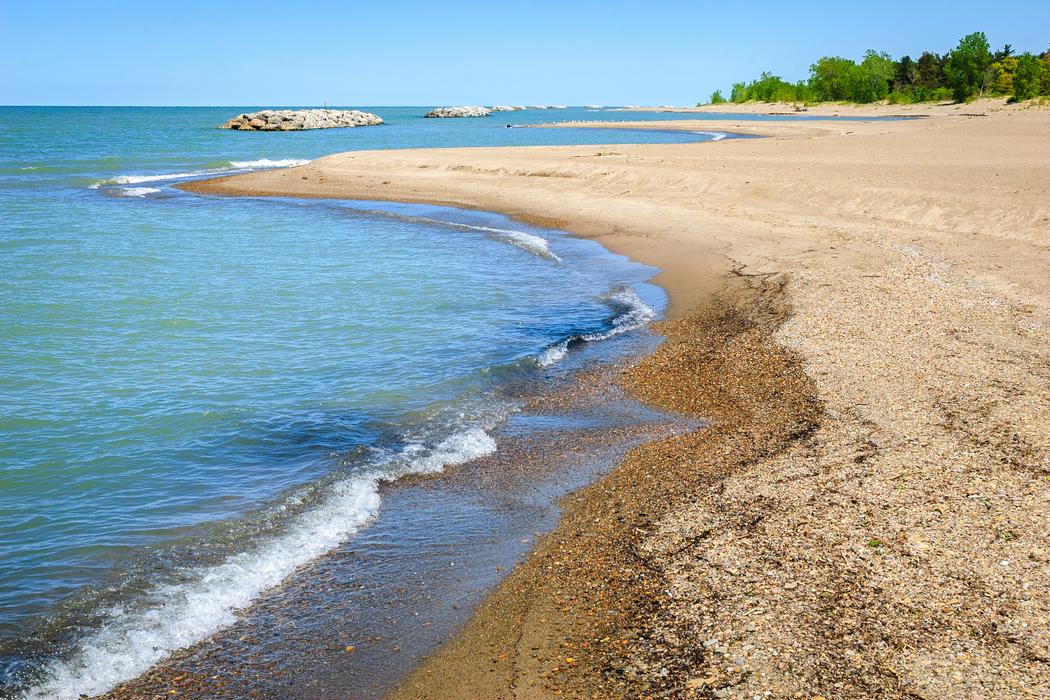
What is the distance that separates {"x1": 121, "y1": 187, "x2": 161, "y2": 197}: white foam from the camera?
3525cm

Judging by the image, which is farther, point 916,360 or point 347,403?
point 347,403

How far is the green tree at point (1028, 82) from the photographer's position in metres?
73.8

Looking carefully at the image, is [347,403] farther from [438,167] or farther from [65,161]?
[65,161]

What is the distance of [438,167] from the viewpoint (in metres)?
38.9

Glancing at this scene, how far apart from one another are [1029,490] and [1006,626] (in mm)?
2163

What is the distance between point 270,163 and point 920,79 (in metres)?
111

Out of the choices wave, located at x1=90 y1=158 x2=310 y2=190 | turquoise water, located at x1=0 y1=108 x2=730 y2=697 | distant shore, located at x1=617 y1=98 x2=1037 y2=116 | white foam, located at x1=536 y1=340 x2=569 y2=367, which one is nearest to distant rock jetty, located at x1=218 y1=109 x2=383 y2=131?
wave, located at x1=90 y1=158 x2=310 y2=190

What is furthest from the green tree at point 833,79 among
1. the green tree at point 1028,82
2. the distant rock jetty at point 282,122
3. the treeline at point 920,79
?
the distant rock jetty at point 282,122

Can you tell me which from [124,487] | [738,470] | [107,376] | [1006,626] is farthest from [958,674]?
[107,376]

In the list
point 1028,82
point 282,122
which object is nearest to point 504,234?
point 1028,82

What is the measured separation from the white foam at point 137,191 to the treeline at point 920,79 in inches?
3100

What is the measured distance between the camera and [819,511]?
6.32 metres

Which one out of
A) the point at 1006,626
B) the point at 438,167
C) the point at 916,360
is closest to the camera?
the point at 1006,626

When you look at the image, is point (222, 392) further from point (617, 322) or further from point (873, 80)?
point (873, 80)
